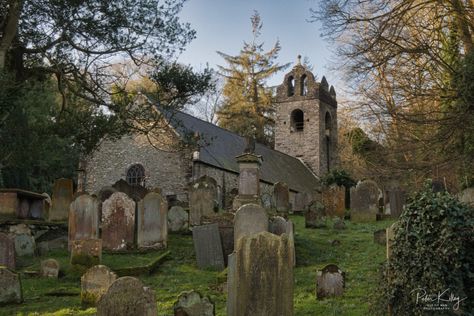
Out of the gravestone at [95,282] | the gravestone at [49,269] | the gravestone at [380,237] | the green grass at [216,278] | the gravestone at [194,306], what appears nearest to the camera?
the gravestone at [194,306]

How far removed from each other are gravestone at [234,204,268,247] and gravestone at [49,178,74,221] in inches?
262

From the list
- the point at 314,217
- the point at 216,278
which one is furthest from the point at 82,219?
the point at 314,217

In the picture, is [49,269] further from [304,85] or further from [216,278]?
[304,85]

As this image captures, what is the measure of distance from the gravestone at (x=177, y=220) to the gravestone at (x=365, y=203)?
5.48 m

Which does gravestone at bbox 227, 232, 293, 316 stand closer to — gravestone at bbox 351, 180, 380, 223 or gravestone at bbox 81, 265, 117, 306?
gravestone at bbox 81, 265, 117, 306

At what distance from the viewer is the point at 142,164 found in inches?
1030

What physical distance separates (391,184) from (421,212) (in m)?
16.2

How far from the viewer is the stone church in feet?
80.8

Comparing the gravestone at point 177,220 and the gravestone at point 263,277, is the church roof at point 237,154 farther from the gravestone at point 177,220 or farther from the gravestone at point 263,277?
the gravestone at point 263,277

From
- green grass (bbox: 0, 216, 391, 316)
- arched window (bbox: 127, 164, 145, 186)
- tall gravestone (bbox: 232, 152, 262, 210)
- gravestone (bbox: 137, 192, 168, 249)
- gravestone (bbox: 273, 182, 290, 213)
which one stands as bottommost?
green grass (bbox: 0, 216, 391, 316)

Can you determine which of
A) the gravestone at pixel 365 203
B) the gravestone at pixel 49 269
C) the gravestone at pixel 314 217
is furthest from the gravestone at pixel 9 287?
the gravestone at pixel 365 203

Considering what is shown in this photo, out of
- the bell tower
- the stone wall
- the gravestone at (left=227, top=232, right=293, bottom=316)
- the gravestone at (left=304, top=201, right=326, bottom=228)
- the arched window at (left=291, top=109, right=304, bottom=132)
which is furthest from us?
the arched window at (left=291, top=109, right=304, bottom=132)

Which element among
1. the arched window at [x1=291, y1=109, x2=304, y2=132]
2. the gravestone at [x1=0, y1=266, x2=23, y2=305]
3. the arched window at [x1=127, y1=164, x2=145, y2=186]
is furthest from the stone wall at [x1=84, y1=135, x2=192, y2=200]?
the gravestone at [x1=0, y1=266, x2=23, y2=305]

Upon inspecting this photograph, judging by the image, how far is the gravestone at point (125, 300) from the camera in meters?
5.43
